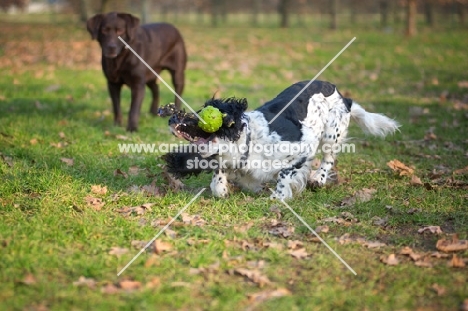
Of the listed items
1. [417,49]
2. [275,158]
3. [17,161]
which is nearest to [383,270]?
[275,158]

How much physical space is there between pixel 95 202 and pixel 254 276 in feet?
6.98

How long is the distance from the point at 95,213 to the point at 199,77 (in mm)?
9362

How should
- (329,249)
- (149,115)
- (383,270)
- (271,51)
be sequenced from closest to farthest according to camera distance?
1. (383,270)
2. (329,249)
3. (149,115)
4. (271,51)

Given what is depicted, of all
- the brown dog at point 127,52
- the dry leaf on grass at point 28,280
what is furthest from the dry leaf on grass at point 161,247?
the brown dog at point 127,52

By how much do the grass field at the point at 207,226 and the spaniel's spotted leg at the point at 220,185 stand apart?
0.33 feet

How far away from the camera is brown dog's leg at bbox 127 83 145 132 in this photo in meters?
8.56

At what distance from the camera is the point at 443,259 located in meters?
4.23

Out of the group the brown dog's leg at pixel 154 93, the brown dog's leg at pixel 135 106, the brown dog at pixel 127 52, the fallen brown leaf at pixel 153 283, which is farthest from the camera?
the brown dog's leg at pixel 154 93

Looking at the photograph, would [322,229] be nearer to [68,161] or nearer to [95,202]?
[95,202]

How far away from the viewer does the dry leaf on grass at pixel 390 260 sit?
414 cm

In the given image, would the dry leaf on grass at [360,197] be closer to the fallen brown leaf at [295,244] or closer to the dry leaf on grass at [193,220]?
the fallen brown leaf at [295,244]

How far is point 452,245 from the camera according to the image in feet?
14.4

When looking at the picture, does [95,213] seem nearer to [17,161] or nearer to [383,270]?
Result: [17,161]

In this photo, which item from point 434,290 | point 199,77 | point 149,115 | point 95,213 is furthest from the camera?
point 199,77
